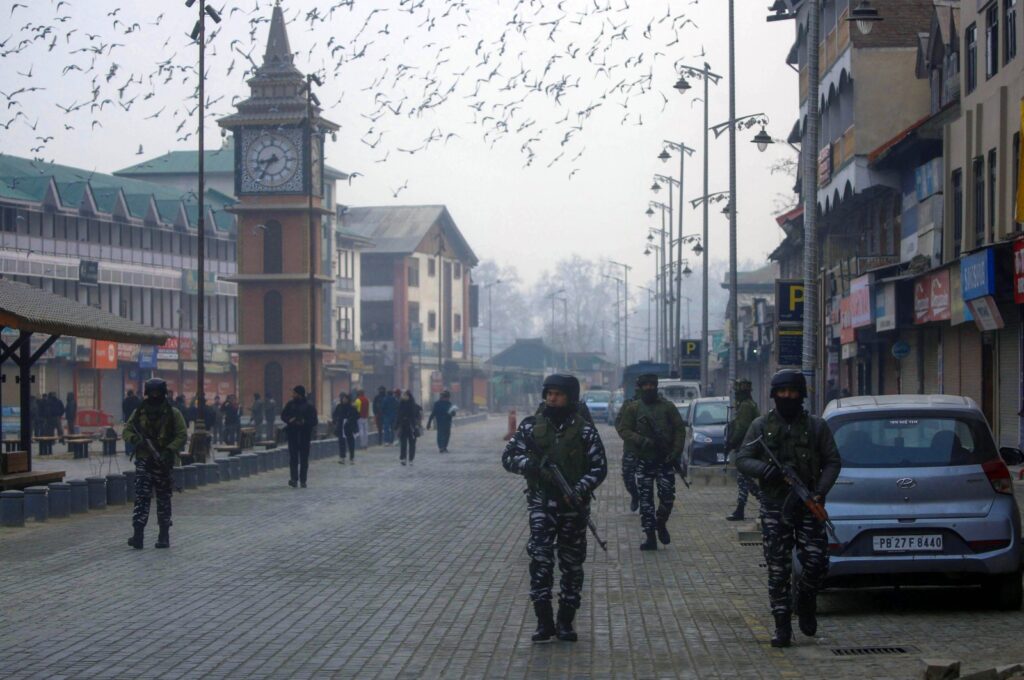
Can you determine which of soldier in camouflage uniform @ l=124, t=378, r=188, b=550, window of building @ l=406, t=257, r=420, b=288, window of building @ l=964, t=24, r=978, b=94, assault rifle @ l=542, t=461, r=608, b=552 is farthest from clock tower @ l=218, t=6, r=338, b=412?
assault rifle @ l=542, t=461, r=608, b=552

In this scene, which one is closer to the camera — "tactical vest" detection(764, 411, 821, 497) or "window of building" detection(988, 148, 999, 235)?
"tactical vest" detection(764, 411, 821, 497)

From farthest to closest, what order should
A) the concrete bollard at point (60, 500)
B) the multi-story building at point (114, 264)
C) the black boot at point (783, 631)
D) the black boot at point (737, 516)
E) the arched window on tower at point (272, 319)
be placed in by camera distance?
the arched window on tower at point (272, 319), the multi-story building at point (114, 264), the concrete bollard at point (60, 500), the black boot at point (737, 516), the black boot at point (783, 631)

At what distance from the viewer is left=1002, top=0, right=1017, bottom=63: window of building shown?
2796 cm

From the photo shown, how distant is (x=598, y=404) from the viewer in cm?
8144

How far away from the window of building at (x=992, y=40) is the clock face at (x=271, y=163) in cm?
4314

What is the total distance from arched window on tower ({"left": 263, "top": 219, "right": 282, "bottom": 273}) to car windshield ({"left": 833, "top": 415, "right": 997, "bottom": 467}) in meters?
64.2

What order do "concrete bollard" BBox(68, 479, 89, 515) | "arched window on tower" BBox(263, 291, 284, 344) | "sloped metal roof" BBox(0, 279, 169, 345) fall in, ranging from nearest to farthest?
"sloped metal roof" BBox(0, 279, 169, 345), "concrete bollard" BBox(68, 479, 89, 515), "arched window on tower" BBox(263, 291, 284, 344)

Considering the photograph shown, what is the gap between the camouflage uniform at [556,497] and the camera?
32.9 feet

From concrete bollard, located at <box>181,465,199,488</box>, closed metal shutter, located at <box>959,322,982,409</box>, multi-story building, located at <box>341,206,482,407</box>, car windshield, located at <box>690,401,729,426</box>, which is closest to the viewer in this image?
concrete bollard, located at <box>181,465,199,488</box>

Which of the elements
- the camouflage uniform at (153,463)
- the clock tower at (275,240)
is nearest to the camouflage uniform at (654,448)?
the camouflage uniform at (153,463)

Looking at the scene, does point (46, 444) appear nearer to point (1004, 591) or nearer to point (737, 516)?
point (737, 516)

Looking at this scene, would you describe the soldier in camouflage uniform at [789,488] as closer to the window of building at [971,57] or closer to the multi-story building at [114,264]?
the window of building at [971,57]

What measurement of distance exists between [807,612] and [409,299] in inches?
3913

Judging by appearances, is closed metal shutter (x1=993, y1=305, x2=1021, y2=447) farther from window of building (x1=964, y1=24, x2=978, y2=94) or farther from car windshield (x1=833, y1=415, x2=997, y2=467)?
car windshield (x1=833, y1=415, x2=997, y2=467)
